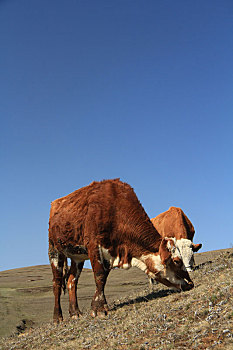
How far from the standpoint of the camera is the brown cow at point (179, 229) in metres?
13.4

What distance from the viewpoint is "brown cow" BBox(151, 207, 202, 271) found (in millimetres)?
13398

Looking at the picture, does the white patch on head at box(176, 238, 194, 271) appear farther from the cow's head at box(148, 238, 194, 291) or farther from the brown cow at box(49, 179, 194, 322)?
the cow's head at box(148, 238, 194, 291)

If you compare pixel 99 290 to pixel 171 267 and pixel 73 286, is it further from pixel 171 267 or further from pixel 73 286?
pixel 73 286

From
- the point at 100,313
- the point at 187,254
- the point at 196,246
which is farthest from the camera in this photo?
the point at 196,246

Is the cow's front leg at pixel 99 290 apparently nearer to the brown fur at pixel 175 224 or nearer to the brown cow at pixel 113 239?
the brown cow at pixel 113 239

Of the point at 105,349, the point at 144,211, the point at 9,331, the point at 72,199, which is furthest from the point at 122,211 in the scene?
the point at 9,331

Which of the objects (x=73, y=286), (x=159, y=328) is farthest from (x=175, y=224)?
(x=159, y=328)

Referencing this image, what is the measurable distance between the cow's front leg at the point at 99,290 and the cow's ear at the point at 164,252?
1763 mm

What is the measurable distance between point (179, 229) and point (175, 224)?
17.3 inches

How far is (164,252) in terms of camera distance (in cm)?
936

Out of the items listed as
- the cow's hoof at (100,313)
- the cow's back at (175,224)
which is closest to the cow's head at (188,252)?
the cow's back at (175,224)

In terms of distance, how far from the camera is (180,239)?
14836 mm

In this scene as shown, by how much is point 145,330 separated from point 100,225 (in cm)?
418

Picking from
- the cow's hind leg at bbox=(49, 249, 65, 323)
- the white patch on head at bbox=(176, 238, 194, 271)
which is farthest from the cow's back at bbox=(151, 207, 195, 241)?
the cow's hind leg at bbox=(49, 249, 65, 323)
